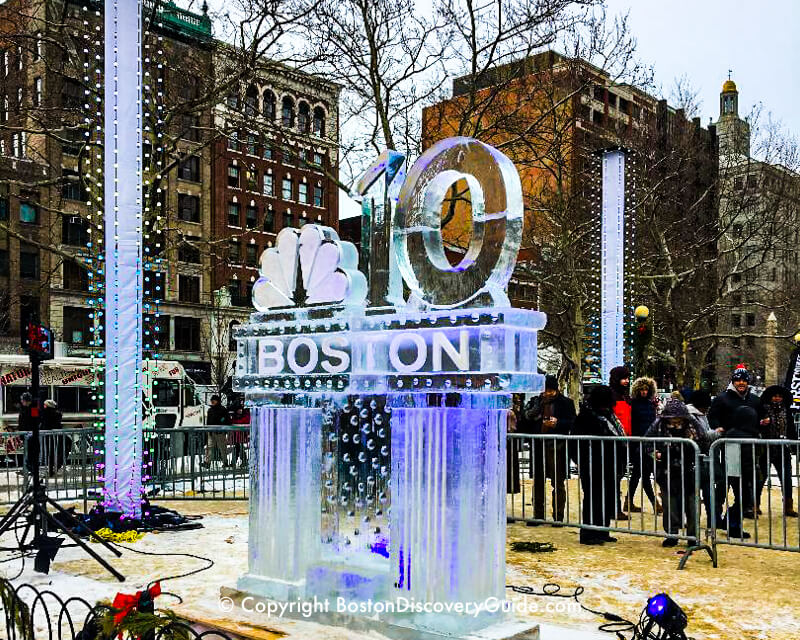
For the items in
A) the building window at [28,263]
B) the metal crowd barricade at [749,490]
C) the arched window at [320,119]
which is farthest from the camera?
the building window at [28,263]

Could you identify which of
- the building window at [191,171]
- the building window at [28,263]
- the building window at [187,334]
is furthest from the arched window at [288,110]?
the building window at [187,334]

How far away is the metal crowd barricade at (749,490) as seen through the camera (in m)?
9.25

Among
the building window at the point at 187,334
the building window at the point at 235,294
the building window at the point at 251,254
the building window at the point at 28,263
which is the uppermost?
the building window at the point at 251,254

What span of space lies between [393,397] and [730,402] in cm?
687

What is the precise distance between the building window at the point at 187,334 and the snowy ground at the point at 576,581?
4125cm

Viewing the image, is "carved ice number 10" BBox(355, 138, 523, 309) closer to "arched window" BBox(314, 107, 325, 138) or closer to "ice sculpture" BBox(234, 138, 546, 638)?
"ice sculpture" BBox(234, 138, 546, 638)

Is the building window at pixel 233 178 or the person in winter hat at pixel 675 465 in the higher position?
the building window at pixel 233 178

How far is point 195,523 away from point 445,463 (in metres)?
6.67

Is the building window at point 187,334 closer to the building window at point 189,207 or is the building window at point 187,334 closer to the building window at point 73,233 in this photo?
the building window at point 189,207

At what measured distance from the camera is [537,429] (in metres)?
13.0

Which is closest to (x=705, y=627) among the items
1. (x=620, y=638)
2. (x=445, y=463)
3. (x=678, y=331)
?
(x=620, y=638)

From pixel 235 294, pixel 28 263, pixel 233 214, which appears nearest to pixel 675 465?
pixel 28 263

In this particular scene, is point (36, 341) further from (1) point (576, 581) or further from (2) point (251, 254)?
(2) point (251, 254)

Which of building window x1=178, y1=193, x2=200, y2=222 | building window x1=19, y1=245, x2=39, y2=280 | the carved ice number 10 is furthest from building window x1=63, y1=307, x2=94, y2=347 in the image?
the carved ice number 10
